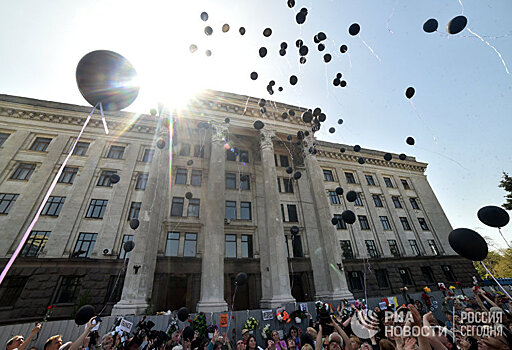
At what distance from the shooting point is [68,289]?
49.7 ft

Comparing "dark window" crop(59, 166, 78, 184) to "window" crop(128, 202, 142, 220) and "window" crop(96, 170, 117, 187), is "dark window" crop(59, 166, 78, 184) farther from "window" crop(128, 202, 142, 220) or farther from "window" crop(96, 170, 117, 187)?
"window" crop(128, 202, 142, 220)

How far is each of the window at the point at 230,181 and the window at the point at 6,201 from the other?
713 inches

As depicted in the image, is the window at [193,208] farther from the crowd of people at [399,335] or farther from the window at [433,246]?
the window at [433,246]

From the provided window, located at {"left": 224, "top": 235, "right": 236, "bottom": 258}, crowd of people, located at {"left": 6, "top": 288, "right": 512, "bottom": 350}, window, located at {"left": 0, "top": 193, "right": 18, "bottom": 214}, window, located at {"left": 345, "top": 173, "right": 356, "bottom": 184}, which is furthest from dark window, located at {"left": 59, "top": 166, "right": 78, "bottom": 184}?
window, located at {"left": 345, "top": 173, "right": 356, "bottom": 184}

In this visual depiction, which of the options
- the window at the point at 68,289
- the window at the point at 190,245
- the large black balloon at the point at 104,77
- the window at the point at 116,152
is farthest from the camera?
the window at the point at 116,152

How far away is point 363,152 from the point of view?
31500 mm

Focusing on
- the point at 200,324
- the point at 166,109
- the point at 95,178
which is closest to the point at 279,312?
the point at 200,324

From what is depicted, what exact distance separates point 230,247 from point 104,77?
17019 mm

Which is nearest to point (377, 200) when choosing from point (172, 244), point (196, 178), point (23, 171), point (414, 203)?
point (414, 203)

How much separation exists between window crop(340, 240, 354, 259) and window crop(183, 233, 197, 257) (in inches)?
641

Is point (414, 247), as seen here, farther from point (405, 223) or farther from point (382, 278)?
point (382, 278)

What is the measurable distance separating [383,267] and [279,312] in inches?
699

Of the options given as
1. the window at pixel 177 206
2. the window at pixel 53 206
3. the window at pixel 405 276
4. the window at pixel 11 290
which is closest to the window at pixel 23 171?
the window at pixel 53 206

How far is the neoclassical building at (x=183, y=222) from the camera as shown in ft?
47.8
